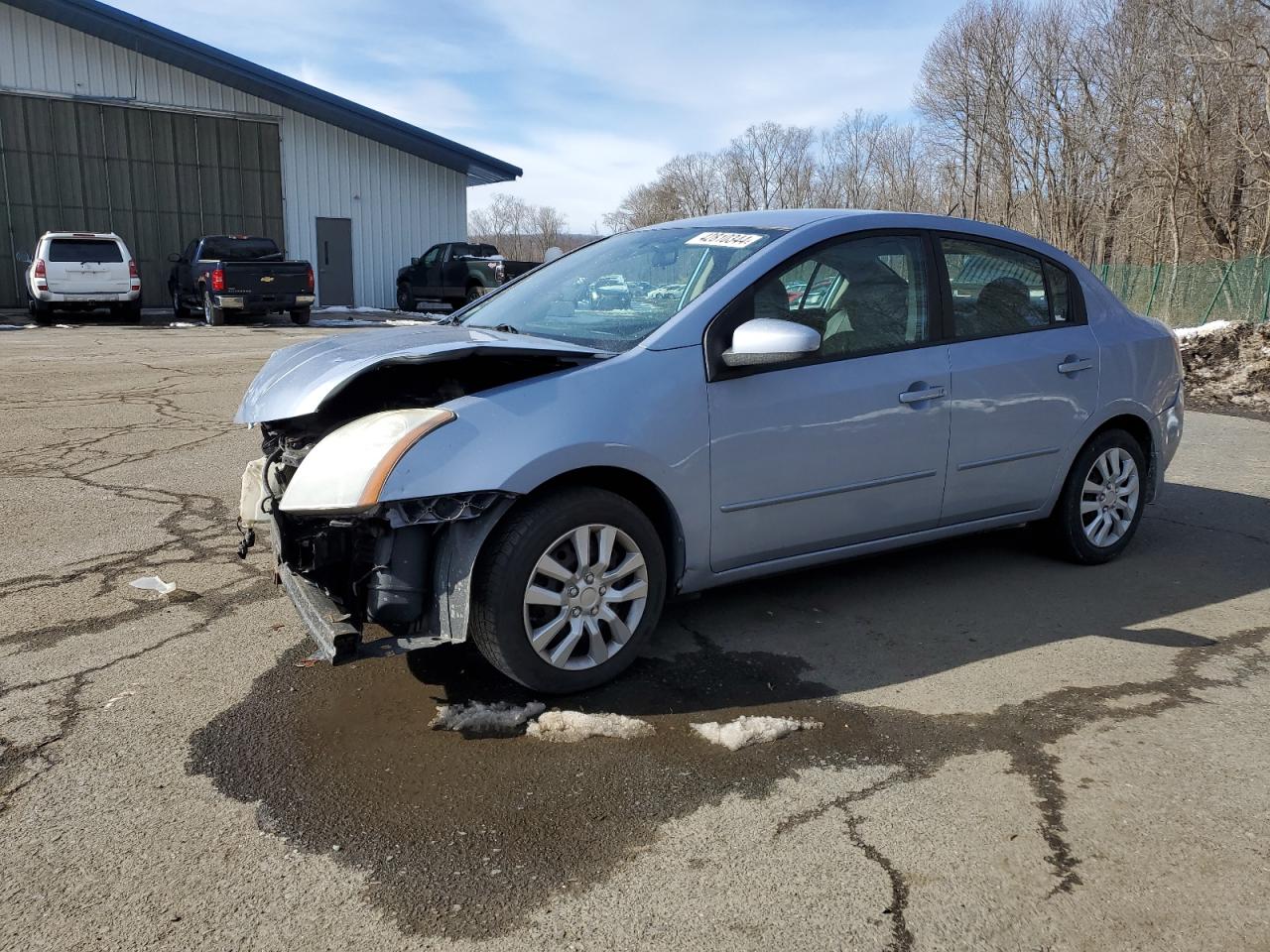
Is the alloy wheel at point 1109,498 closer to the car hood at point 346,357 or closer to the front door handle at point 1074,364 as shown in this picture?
the front door handle at point 1074,364

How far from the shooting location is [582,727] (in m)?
3.50

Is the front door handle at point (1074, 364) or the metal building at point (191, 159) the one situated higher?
the metal building at point (191, 159)

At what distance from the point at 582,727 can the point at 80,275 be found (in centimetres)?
2234

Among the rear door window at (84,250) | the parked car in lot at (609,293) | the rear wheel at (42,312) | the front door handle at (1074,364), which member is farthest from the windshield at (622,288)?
the rear wheel at (42,312)

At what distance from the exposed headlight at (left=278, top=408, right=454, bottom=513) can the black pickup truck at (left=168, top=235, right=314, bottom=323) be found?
20.1 meters

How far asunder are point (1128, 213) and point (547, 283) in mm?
41923

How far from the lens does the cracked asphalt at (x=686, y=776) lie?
8.38 feet

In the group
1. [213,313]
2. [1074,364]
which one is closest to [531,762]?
[1074,364]

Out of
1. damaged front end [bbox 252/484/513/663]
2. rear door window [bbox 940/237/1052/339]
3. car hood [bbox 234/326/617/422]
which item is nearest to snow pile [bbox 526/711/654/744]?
damaged front end [bbox 252/484/513/663]

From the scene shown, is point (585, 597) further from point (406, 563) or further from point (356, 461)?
point (356, 461)

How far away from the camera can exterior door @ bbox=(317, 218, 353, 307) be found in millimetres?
30516

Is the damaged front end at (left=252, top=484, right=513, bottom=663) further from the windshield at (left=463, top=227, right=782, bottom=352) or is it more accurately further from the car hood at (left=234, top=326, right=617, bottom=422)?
the windshield at (left=463, top=227, right=782, bottom=352)

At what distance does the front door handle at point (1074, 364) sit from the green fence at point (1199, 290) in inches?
650

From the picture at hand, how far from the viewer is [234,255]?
2366cm
